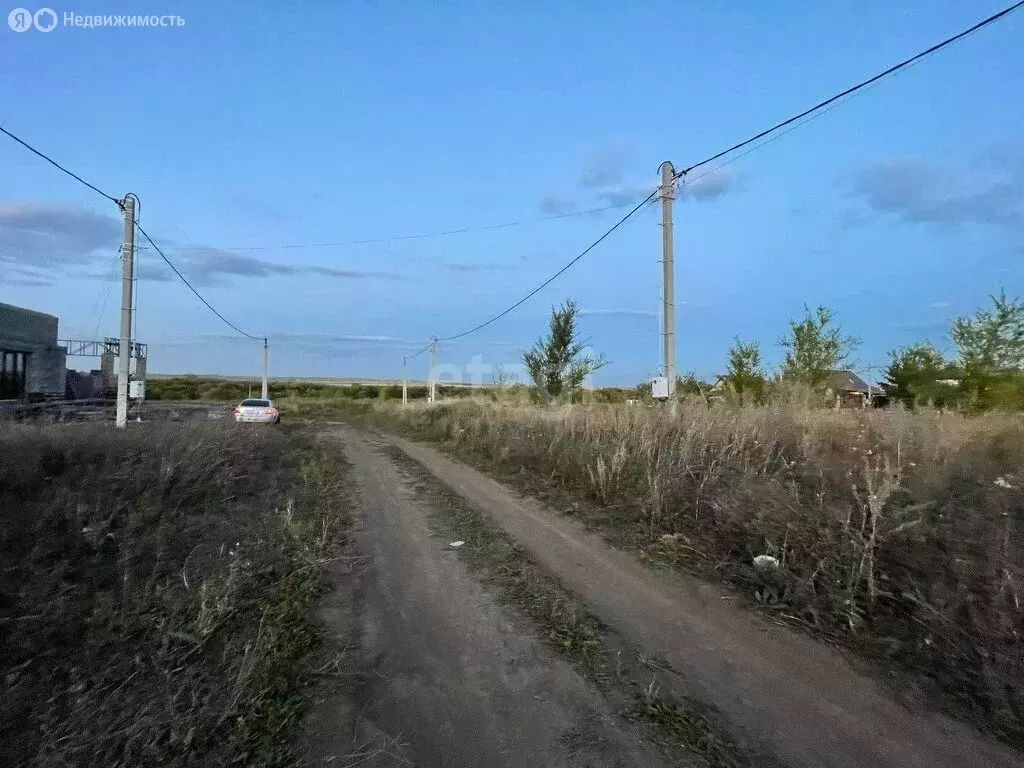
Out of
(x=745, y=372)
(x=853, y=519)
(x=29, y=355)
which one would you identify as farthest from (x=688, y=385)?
(x=29, y=355)

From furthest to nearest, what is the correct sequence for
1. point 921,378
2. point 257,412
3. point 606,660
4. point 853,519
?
point 257,412 → point 921,378 → point 853,519 → point 606,660

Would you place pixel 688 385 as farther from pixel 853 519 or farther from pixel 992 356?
pixel 853 519

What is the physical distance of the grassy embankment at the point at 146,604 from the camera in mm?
3199

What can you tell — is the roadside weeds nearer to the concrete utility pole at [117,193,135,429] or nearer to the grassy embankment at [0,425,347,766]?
the grassy embankment at [0,425,347,766]

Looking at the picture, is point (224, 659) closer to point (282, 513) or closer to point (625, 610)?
point (625, 610)

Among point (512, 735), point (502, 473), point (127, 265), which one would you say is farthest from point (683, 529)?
point (127, 265)

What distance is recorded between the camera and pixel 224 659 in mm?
4055

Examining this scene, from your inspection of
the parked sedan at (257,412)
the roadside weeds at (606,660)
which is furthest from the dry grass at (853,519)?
the parked sedan at (257,412)

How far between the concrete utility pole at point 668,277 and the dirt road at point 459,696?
321 inches

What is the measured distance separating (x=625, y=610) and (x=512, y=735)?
2.12m

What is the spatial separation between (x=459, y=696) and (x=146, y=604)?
2.76m

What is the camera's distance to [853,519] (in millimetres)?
5719

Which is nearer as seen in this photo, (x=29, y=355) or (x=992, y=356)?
(x=992, y=356)

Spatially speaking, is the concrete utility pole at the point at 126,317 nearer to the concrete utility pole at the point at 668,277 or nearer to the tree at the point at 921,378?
the concrete utility pole at the point at 668,277
